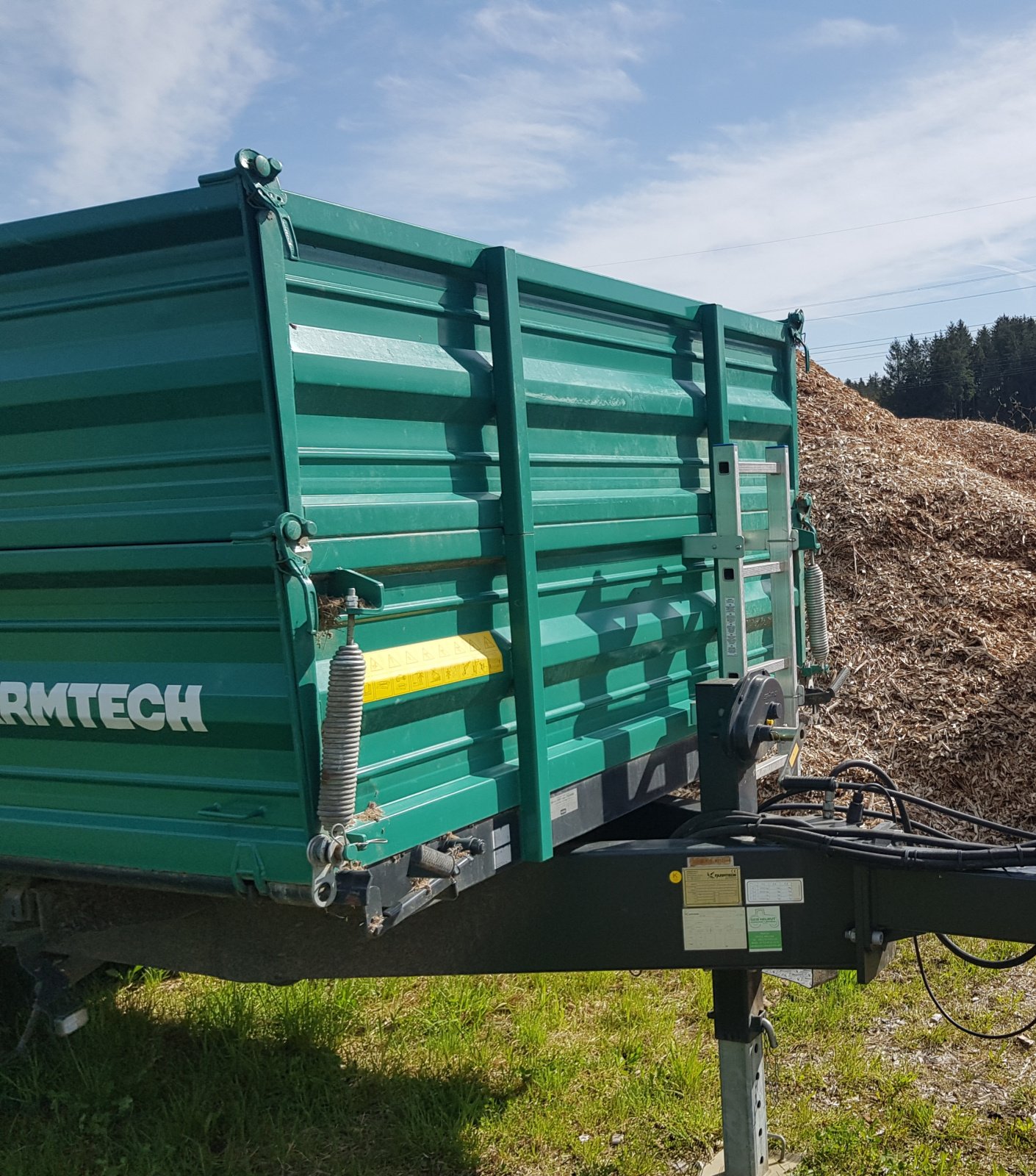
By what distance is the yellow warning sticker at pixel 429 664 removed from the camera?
2312 mm

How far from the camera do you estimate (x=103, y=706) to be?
2.50 meters

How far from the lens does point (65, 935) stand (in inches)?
111

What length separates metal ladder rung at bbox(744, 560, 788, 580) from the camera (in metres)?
3.40

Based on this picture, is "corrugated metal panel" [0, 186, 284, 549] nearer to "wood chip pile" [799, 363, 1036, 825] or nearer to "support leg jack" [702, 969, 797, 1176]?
"support leg jack" [702, 969, 797, 1176]

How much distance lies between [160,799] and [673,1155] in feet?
6.00

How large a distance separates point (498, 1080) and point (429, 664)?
1.85m

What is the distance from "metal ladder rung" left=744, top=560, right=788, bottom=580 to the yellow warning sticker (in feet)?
3.49

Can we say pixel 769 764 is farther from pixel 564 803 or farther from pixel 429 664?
pixel 429 664

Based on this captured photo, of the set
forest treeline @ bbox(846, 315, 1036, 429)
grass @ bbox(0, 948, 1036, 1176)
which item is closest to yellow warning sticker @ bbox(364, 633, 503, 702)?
grass @ bbox(0, 948, 1036, 1176)

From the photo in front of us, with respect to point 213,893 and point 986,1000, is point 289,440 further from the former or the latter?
point 986,1000

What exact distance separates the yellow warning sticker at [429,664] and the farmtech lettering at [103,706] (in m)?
0.39

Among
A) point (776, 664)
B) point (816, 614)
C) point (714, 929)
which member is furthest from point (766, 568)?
point (714, 929)

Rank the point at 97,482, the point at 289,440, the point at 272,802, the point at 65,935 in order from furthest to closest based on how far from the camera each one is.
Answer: the point at 65,935
the point at 97,482
the point at 272,802
the point at 289,440

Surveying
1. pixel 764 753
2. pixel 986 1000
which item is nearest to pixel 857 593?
pixel 986 1000
